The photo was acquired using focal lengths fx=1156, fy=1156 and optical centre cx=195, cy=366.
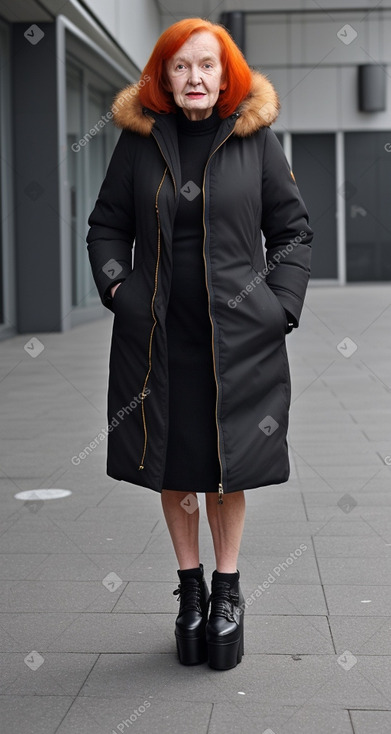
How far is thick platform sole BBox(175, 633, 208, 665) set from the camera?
11.0 feet

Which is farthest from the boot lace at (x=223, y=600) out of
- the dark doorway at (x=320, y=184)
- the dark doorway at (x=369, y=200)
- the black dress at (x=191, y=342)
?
the dark doorway at (x=369, y=200)

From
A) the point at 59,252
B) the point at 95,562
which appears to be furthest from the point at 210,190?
the point at 59,252

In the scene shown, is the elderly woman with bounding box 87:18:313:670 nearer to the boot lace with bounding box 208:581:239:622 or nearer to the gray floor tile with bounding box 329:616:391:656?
the boot lace with bounding box 208:581:239:622

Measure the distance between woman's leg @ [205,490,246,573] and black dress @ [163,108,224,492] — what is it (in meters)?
0.14

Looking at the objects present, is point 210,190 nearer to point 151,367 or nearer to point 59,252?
point 151,367

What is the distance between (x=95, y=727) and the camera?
2.89 metres

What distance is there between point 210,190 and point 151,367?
529 mm

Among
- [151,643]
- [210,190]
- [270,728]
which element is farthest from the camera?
[151,643]

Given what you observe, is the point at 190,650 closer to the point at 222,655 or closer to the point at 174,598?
the point at 222,655

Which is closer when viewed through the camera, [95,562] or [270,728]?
[270,728]

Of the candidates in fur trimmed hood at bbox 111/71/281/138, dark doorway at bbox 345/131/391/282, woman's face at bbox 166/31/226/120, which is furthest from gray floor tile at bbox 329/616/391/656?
dark doorway at bbox 345/131/391/282

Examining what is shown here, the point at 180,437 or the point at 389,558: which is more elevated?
the point at 180,437

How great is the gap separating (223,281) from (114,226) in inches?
17.0

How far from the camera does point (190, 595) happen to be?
349 cm
